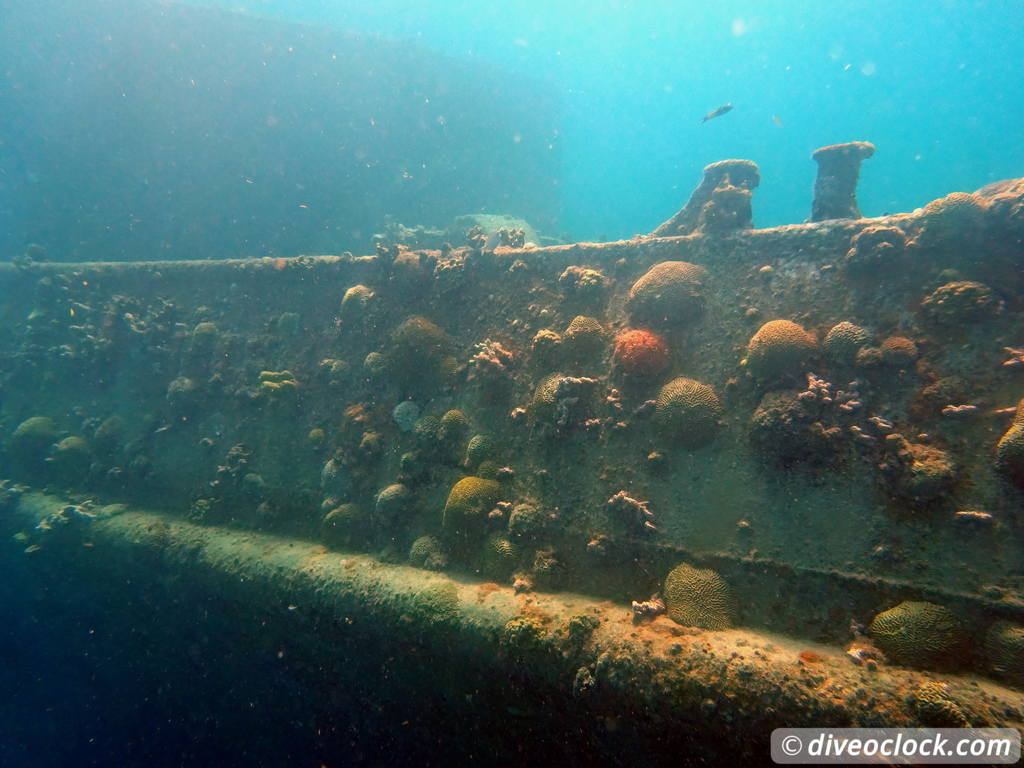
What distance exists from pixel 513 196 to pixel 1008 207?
37.0m

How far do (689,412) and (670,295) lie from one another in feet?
8.29

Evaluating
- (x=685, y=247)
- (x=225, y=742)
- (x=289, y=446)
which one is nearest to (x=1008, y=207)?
(x=685, y=247)

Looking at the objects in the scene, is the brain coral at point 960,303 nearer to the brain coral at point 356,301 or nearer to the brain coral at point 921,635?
the brain coral at point 921,635

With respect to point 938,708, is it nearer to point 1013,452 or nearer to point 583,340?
point 1013,452

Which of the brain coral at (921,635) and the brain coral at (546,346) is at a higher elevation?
the brain coral at (546,346)

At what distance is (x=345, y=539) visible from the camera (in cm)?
888

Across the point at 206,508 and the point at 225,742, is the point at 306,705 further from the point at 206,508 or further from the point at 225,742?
the point at 206,508

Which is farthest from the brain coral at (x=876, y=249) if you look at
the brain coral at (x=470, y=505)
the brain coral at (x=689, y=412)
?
the brain coral at (x=470, y=505)

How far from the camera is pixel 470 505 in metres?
7.61

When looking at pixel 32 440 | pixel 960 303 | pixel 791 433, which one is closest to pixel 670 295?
pixel 791 433

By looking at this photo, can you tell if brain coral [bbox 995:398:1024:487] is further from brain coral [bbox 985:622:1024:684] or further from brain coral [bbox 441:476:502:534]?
brain coral [bbox 441:476:502:534]

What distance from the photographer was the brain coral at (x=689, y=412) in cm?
700

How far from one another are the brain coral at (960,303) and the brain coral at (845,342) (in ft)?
3.23

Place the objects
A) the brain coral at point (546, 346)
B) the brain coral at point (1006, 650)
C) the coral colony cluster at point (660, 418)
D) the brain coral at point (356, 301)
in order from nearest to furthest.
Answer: the brain coral at point (1006, 650) → the coral colony cluster at point (660, 418) → the brain coral at point (546, 346) → the brain coral at point (356, 301)
